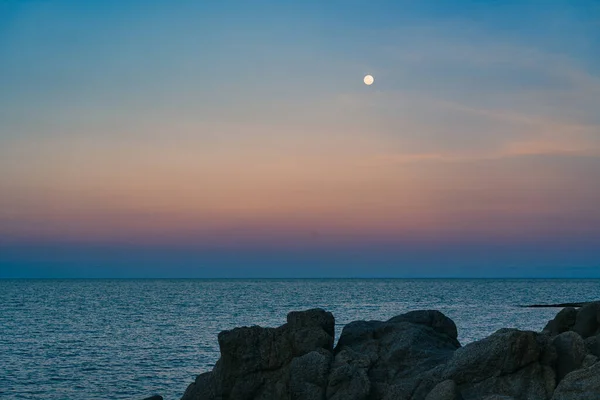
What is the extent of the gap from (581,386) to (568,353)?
230 inches

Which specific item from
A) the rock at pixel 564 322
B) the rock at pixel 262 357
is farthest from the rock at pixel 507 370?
the rock at pixel 564 322

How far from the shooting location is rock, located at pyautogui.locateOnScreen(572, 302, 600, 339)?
33656mm

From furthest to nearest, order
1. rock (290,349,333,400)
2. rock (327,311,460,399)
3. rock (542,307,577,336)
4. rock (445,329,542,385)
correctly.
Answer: rock (542,307,577,336)
rock (290,349,333,400)
rock (327,311,460,399)
rock (445,329,542,385)

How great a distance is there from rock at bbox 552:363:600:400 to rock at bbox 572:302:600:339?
16.9 m

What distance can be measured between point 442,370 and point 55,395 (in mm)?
25786

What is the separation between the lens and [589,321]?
33875 millimetres

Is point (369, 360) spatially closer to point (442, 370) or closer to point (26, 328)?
point (442, 370)

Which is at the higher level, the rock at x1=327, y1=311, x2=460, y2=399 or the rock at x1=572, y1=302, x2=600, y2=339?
the rock at x1=572, y1=302, x2=600, y2=339

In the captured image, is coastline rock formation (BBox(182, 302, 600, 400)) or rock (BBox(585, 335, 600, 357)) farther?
rock (BBox(585, 335, 600, 357))

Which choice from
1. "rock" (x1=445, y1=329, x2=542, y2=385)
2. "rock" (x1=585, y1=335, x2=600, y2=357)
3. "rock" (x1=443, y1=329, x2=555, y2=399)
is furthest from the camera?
"rock" (x1=585, y1=335, x2=600, y2=357)

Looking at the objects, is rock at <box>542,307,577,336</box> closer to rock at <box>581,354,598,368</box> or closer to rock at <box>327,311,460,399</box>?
rock at <box>327,311,460,399</box>

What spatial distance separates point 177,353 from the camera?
2164 inches

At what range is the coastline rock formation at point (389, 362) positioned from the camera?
877 inches

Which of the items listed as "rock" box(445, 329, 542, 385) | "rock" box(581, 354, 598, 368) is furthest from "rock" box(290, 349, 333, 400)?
"rock" box(581, 354, 598, 368)
